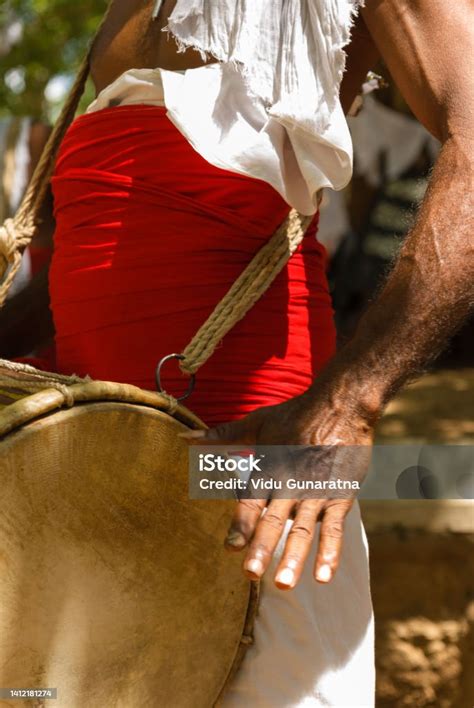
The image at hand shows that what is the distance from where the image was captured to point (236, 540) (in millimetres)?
1121

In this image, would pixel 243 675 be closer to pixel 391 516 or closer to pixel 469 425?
pixel 391 516

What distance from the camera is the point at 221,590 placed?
1.38 meters

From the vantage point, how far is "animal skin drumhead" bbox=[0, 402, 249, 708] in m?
1.21

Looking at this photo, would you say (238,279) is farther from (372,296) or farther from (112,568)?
(112,568)

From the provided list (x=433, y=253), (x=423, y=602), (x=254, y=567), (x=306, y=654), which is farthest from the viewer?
(x=423, y=602)

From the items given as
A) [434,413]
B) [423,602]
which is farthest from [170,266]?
[434,413]

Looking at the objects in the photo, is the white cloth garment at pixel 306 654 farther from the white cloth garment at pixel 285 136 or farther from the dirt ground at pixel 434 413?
the dirt ground at pixel 434 413

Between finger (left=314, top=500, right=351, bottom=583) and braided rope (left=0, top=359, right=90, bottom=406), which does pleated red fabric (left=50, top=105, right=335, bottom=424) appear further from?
finger (left=314, top=500, right=351, bottom=583)

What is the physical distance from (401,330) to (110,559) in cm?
49

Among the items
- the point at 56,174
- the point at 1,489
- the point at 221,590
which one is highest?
the point at 56,174

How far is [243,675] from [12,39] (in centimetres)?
812

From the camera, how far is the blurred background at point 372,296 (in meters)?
2.54

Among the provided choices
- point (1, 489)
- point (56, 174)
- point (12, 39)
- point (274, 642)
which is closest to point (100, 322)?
point (56, 174)

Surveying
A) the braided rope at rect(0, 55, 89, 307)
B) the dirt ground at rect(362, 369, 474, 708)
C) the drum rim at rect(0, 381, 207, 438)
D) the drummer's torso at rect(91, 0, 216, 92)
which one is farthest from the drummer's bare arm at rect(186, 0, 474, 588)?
the dirt ground at rect(362, 369, 474, 708)
